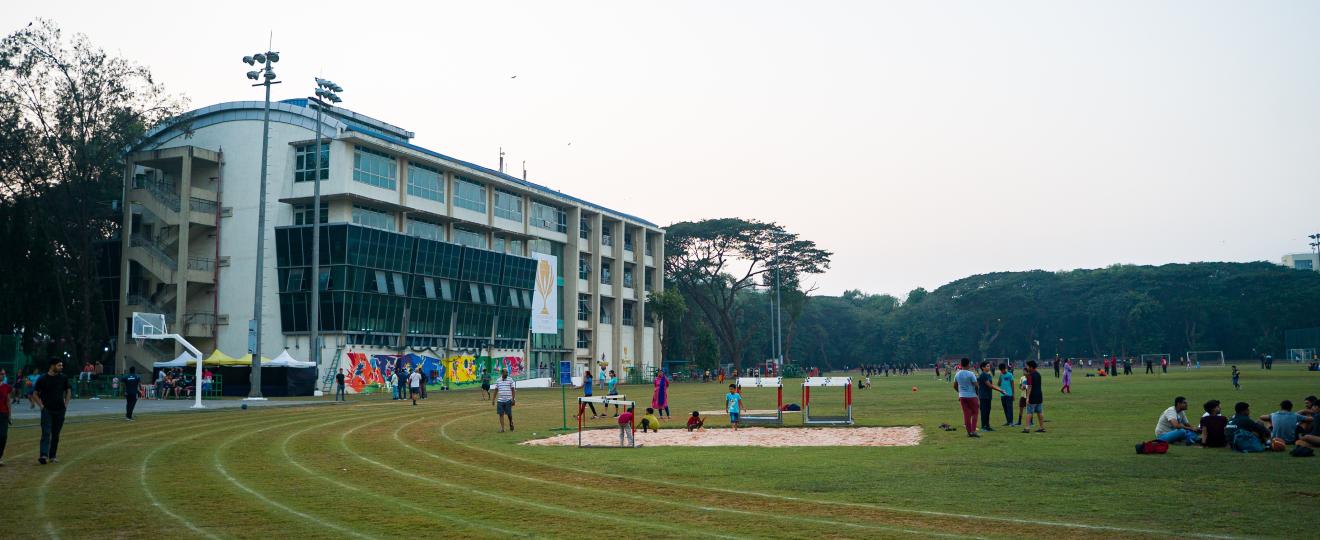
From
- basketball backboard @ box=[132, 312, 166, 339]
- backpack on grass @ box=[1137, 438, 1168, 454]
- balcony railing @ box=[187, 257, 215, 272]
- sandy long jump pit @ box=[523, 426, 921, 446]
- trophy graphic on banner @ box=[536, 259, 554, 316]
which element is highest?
balcony railing @ box=[187, 257, 215, 272]

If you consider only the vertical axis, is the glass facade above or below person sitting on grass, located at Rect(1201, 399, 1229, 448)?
above

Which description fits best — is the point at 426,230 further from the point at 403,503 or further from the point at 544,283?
the point at 403,503

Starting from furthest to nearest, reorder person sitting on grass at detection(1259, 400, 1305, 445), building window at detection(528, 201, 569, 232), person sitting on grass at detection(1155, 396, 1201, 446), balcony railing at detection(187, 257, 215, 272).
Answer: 1. building window at detection(528, 201, 569, 232)
2. balcony railing at detection(187, 257, 215, 272)
3. person sitting on grass at detection(1155, 396, 1201, 446)
4. person sitting on grass at detection(1259, 400, 1305, 445)

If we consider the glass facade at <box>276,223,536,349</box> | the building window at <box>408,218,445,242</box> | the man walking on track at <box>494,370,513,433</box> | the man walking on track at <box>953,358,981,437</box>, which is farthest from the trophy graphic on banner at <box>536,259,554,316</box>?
the building window at <box>408,218,445,242</box>

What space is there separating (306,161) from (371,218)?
5.98 metres

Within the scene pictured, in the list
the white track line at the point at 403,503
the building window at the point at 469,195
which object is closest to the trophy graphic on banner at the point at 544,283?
the white track line at the point at 403,503

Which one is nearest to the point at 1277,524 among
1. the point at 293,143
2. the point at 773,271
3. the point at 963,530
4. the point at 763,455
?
the point at 963,530

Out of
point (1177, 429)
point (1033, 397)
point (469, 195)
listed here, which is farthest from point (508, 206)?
point (1177, 429)

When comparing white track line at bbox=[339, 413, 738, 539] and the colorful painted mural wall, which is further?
the colorful painted mural wall

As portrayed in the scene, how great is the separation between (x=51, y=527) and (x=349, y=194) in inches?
2299

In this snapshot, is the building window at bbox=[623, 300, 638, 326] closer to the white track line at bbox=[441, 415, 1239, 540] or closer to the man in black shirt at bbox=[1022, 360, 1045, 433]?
the man in black shirt at bbox=[1022, 360, 1045, 433]

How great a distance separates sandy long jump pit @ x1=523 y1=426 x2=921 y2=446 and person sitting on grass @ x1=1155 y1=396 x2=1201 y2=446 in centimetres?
482

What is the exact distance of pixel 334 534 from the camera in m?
11.2

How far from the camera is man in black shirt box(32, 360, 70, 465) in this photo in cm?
1814
